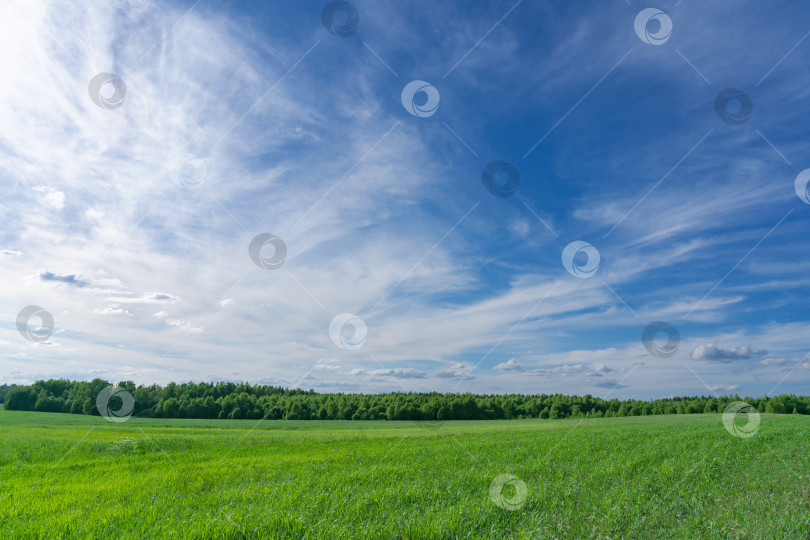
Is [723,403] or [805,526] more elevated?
[723,403]

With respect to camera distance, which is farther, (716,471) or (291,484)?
(716,471)

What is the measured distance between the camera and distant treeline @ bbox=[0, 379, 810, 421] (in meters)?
99.0

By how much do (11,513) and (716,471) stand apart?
23388mm

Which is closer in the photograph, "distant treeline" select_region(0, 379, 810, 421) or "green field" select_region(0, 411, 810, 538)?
"green field" select_region(0, 411, 810, 538)

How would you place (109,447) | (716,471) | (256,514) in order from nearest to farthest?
(256,514) → (716,471) → (109,447)

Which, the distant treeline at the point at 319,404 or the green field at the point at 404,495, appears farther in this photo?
the distant treeline at the point at 319,404

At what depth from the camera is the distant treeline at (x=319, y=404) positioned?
99.0 m

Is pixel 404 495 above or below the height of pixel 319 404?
below

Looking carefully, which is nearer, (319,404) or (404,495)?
(404,495)

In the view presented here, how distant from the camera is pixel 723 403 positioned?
114 metres

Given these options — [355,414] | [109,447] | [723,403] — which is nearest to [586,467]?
[109,447]

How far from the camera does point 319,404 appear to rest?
344 ft

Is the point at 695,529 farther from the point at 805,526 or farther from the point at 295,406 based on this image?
the point at 295,406

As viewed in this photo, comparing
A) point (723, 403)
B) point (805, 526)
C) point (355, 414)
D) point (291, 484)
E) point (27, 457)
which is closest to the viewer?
point (805, 526)
